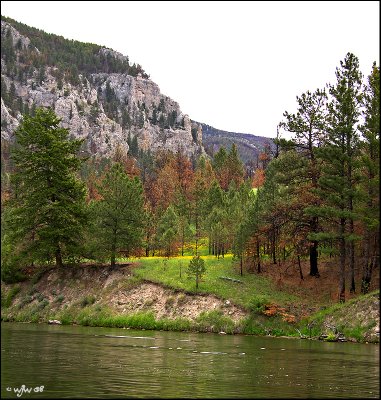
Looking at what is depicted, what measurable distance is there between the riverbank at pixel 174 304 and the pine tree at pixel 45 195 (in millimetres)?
4006

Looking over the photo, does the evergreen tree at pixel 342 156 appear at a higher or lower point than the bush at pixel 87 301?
higher

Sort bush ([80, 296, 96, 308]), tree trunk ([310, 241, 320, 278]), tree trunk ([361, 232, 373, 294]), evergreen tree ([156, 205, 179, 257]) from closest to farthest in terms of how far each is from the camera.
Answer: tree trunk ([361, 232, 373, 294]), bush ([80, 296, 96, 308]), tree trunk ([310, 241, 320, 278]), evergreen tree ([156, 205, 179, 257])

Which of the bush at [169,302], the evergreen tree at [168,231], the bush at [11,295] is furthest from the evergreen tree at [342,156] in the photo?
the bush at [11,295]

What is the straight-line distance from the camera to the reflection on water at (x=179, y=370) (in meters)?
15.6

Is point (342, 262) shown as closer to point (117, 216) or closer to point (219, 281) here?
point (219, 281)

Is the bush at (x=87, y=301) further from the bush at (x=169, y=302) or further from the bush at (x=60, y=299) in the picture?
the bush at (x=169, y=302)

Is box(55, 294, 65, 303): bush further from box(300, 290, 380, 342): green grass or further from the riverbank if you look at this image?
box(300, 290, 380, 342): green grass

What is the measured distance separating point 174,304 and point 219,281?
512 centimetres

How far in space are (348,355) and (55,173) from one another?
122 feet

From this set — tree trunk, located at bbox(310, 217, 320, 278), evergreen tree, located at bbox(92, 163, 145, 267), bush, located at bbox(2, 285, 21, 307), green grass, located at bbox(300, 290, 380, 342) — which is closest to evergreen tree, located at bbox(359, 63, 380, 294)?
green grass, located at bbox(300, 290, 380, 342)

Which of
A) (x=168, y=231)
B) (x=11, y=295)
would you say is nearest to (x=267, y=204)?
(x=168, y=231)

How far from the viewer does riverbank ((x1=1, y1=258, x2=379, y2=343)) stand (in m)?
42.3

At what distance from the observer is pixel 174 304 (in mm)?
48156

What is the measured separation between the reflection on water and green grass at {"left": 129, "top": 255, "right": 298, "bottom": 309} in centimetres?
1537
